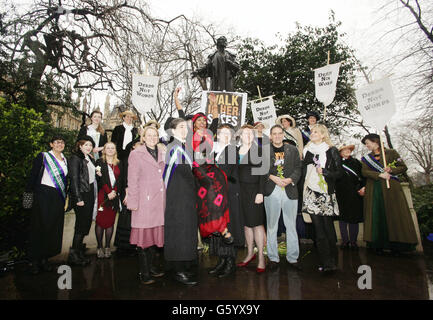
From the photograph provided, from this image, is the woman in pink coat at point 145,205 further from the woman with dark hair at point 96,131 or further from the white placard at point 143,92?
the white placard at point 143,92

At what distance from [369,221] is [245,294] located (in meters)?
3.19

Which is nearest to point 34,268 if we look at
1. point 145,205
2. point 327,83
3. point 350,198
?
point 145,205

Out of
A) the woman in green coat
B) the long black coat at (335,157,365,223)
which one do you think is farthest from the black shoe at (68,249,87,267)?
the woman in green coat

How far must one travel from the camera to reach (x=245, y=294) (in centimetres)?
287

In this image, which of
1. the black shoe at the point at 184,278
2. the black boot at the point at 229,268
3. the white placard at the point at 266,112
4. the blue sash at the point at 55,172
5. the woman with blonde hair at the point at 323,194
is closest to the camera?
the black shoe at the point at 184,278

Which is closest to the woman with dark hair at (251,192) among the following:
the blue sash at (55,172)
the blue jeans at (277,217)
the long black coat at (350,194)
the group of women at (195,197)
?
the group of women at (195,197)

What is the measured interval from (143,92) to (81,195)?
7.84 feet

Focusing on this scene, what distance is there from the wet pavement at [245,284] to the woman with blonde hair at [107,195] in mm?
482

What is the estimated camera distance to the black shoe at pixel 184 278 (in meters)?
3.14

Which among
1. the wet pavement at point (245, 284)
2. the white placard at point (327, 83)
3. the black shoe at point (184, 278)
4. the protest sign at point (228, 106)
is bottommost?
the wet pavement at point (245, 284)

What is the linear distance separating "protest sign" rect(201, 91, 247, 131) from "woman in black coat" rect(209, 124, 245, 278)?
6.12 ft

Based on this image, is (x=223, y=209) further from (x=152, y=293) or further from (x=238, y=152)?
(x=152, y=293)

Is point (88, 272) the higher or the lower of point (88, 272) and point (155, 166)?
the lower

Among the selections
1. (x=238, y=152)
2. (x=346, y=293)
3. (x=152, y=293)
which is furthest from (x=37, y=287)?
(x=346, y=293)
